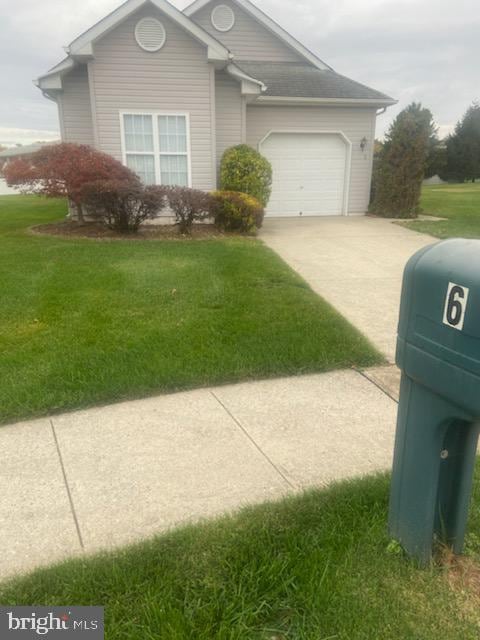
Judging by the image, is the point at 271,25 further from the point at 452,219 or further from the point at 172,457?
the point at 172,457

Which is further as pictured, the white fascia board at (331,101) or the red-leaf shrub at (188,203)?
the white fascia board at (331,101)

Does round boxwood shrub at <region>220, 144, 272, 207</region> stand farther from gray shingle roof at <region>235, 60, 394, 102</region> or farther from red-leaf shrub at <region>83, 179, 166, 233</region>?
red-leaf shrub at <region>83, 179, 166, 233</region>

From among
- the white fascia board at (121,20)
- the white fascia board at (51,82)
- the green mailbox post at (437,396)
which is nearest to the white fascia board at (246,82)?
the white fascia board at (121,20)

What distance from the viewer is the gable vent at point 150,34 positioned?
10891mm

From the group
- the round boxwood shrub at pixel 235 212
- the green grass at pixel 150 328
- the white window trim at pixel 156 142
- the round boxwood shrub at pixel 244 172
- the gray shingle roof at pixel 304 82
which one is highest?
the gray shingle roof at pixel 304 82

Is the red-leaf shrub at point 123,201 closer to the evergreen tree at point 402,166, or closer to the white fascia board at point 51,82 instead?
the white fascia board at point 51,82

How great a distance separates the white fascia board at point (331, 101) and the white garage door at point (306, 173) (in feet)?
2.80

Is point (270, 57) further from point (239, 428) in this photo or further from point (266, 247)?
point (239, 428)

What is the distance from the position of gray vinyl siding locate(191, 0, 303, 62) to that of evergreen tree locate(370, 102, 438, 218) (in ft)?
15.2

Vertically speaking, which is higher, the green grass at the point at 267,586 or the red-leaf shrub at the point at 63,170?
the red-leaf shrub at the point at 63,170

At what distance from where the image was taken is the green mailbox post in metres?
1.57

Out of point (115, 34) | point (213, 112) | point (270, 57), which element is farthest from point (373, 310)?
point (270, 57)

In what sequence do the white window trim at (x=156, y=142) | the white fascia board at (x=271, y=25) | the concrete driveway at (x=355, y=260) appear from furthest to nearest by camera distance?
the white fascia board at (x=271, y=25), the white window trim at (x=156, y=142), the concrete driveway at (x=355, y=260)

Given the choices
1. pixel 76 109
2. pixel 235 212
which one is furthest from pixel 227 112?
pixel 76 109
